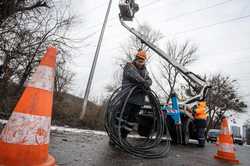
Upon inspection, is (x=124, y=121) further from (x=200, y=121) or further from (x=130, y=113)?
(x=200, y=121)

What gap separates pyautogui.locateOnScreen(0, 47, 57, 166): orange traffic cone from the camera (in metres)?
1.83

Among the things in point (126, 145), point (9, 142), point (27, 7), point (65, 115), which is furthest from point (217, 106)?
point (9, 142)

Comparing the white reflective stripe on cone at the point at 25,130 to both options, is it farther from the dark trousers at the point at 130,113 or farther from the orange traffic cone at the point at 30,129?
the dark trousers at the point at 130,113

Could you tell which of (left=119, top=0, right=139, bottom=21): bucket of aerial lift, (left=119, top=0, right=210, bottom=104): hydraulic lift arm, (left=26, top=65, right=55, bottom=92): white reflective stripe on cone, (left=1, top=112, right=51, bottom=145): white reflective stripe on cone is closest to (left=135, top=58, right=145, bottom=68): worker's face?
(left=26, top=65, right=55, bottom=92): white reflective stripe on cone

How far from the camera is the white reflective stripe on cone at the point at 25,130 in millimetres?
1872

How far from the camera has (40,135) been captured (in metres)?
1.97

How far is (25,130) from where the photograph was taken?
6.18 ft

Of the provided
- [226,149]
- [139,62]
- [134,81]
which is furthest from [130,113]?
[226,149]

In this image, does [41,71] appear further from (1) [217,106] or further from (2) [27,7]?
(1) [217,106]

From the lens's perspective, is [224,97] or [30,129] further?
[224,97]

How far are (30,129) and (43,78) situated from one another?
520 millimetres

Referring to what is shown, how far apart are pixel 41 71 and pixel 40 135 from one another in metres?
0.63

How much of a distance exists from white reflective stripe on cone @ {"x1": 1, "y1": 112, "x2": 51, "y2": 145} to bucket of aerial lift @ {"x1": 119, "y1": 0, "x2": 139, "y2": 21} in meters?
9.47

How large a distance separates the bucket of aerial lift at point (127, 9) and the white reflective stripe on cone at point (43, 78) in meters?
9.06
